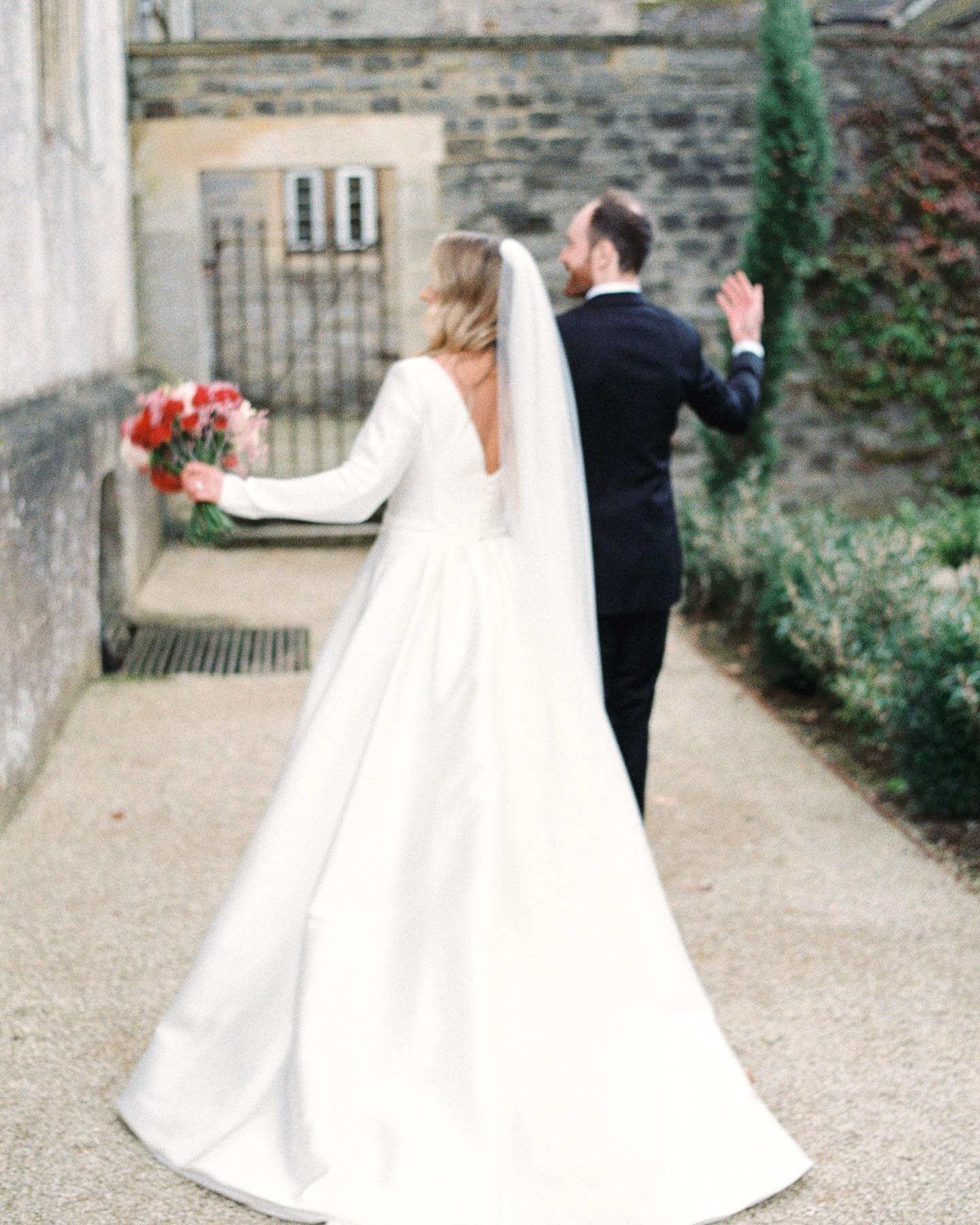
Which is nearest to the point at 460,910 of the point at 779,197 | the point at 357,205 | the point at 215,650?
the point at 215,650

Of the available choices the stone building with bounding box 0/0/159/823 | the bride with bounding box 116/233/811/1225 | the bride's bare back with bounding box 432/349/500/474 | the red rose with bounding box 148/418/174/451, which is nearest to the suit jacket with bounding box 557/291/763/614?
the bride with bounding box 116/233/811/1225

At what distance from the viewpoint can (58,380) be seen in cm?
673

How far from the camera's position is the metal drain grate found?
7.19m

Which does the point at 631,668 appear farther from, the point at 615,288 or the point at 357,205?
the point at 357,205

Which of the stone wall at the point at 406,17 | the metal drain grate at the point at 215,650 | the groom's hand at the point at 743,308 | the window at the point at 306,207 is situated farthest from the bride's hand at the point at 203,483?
the window at the point at 306,207

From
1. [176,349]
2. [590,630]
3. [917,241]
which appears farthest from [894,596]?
[176,349]

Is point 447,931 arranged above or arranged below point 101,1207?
above

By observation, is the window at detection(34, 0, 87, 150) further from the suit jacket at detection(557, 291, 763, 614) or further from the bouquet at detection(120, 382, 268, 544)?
the bouquet at detection(120, 382, 268, 544)

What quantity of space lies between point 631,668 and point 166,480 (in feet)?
4.72

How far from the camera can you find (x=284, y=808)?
2.93 meters

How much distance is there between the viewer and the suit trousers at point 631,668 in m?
3.98

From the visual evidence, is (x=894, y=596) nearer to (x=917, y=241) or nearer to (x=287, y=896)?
(x=287, y=896)

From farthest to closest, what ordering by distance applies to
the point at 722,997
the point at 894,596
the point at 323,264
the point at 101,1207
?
the point at 323,264, the point at 894,596, the point at 722,997, the point at 101,1207

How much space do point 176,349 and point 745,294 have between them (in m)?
7.35
